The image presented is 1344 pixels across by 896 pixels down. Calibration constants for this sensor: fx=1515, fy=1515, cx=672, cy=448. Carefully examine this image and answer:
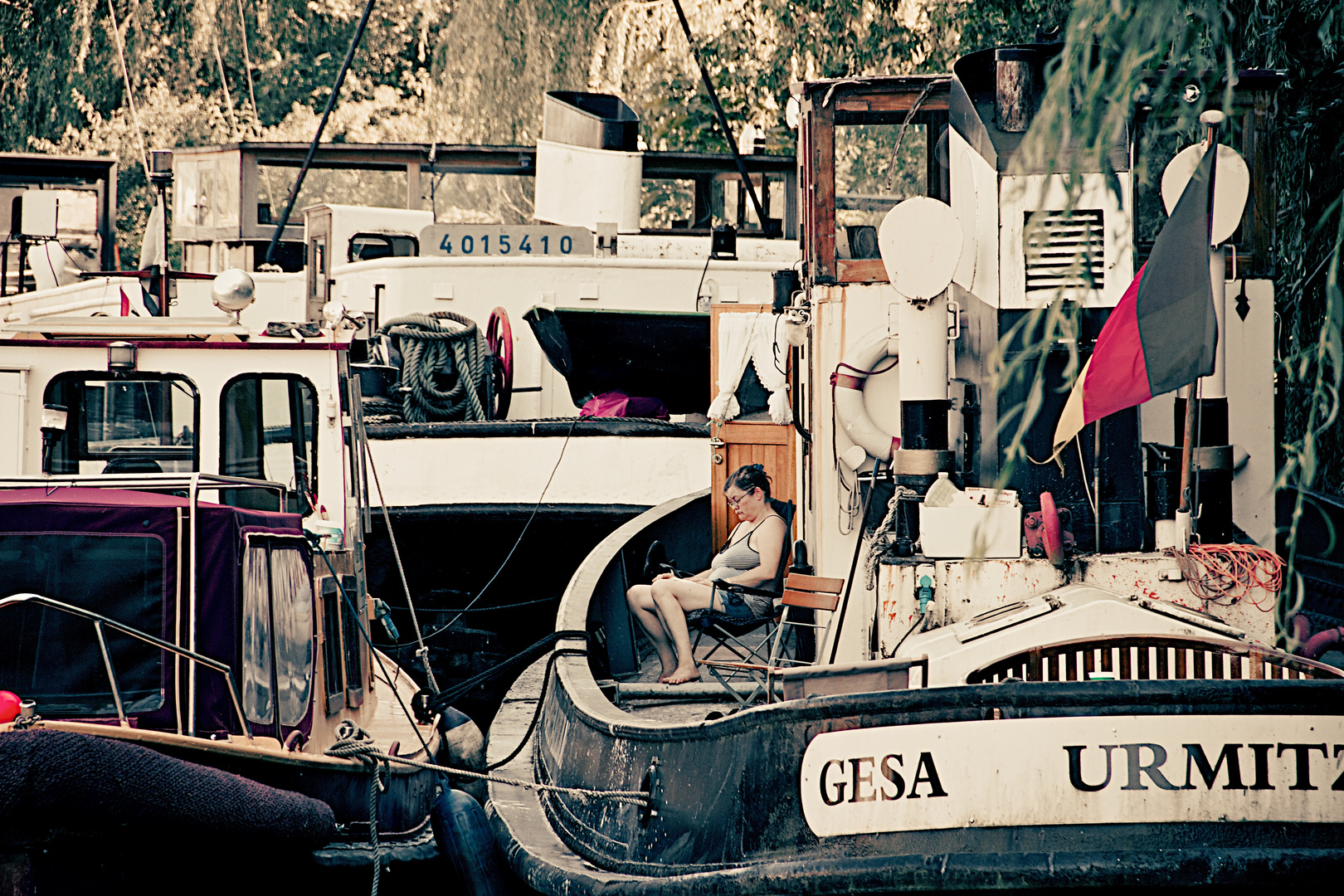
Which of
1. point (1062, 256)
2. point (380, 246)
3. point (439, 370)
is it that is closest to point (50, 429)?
point (439, 370)

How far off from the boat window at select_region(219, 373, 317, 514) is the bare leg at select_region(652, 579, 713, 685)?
174 centimetres

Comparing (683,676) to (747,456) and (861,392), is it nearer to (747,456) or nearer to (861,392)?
(861,392)

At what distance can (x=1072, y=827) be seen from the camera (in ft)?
13.3

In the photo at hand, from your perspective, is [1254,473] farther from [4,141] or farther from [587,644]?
[4,141]

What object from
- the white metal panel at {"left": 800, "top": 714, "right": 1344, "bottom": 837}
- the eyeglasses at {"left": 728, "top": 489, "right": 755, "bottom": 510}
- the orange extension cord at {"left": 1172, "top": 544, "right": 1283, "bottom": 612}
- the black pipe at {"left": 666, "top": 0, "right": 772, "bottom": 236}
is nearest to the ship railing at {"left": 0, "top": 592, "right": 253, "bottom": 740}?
the white metal panel at {"left": 800, "top": 714, "right": 1344, "bottom": 837}

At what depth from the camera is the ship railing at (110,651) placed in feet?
15.7

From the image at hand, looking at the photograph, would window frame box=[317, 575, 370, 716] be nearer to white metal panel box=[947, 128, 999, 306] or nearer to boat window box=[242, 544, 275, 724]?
boat window box=[242, 544, 275, 724]

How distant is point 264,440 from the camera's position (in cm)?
775

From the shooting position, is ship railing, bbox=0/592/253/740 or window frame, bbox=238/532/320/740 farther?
window frame, bbox=238/532/320/740

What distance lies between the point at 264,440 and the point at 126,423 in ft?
2.62

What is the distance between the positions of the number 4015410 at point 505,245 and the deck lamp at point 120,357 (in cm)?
624

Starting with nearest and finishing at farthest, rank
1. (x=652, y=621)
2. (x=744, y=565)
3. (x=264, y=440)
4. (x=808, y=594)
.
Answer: (x=808, y=594) < (x=652, y=621) < (x=744, y=565) < (x=264, y=440)

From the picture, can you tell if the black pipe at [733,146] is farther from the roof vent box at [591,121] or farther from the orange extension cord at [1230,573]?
the orange extension cord at [1230,573]

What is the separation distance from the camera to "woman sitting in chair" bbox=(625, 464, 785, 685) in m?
7.22
